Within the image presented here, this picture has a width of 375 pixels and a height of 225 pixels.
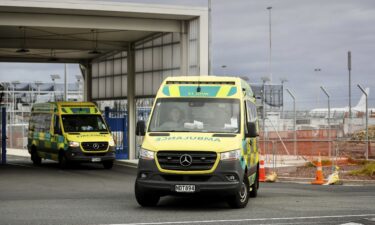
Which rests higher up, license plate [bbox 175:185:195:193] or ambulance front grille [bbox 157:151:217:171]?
ambulance front grille [bbox 157:151:217:171]

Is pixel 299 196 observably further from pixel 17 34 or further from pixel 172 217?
pixel 17 34

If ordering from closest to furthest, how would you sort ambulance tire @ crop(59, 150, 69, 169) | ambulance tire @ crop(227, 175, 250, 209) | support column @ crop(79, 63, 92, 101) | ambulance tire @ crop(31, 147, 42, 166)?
ambulance tire @ crop(227, 175, 250, 209), ambulance tire @ crop(59, 150, 69, 169), ambulance tire @ crop(31, 147, 42, 166), support column @ crop(79, 63, 92, 101)

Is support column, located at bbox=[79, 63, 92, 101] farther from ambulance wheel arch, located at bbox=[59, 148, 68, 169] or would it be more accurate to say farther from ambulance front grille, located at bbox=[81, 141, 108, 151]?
ambulance front grille, located at bbox=[81, 141, 108, 151]

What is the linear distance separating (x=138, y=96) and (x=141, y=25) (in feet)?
22.1

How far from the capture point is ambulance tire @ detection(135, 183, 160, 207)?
14008 mm

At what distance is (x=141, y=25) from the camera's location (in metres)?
29.6

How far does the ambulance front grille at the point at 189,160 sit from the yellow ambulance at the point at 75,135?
47.7ft

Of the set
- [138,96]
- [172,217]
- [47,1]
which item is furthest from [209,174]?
[138,96]

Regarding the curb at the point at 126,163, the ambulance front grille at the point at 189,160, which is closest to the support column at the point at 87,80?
the curb at the point at 126,163

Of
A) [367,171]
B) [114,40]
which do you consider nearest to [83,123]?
[114,40]

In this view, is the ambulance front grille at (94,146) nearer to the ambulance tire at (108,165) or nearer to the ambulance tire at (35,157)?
the ambulance tire at (108,165)

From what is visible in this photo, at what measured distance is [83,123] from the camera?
1141 inches

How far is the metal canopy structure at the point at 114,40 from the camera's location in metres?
27.8

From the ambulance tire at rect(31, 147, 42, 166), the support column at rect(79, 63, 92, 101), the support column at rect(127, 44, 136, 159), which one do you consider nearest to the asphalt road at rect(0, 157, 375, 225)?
the ambulance tire at rect(31, 147, 42, 166)
